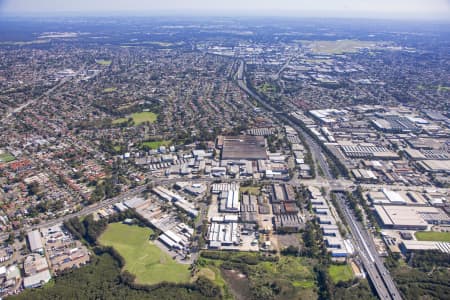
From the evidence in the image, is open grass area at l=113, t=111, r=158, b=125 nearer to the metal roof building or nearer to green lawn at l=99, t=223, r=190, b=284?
green lawn at l=99, t=223, r=190, b=284

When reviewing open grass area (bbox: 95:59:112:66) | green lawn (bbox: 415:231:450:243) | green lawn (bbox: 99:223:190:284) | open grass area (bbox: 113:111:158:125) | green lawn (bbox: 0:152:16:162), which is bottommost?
green lawn (bbox: 99:223:190:284)

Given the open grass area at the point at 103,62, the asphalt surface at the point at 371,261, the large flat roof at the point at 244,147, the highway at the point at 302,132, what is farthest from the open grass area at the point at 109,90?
the asphalt surface at the point at 371,261

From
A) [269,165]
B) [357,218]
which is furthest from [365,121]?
[357,218]

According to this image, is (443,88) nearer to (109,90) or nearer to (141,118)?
(141,118)

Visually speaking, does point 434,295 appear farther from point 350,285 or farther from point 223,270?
point 223,270

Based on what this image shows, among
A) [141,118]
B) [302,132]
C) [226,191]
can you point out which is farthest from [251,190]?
[141,118]

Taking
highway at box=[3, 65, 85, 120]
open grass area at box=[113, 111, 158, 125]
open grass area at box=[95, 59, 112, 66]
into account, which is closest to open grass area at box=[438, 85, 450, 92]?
open grass area at box=[113, 111, 158, 125]
